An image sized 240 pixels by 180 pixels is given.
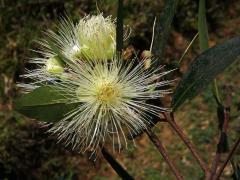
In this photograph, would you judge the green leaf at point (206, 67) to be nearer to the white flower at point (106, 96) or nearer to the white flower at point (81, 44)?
the white flower at point (106, 96)

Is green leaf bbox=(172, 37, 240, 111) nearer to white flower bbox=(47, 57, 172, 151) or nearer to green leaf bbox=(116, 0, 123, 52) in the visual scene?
white flower bbox=(47, 57, 172, 151)

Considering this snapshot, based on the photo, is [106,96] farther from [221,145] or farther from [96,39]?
[221,145]

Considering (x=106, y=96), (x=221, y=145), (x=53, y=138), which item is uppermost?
(x=106, y=96)

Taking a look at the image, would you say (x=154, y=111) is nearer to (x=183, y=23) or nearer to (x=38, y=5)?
(x=38, y=5)

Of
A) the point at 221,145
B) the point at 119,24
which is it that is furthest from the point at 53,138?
the point at 119,24

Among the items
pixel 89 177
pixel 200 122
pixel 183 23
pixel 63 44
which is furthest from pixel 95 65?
pixel 183 23

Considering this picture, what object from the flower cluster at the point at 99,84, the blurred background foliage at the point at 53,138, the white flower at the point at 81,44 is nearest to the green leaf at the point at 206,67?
the flower cluster at the point at 99,84

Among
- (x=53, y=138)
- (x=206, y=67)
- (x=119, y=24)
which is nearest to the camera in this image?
(x=119, y=24)
